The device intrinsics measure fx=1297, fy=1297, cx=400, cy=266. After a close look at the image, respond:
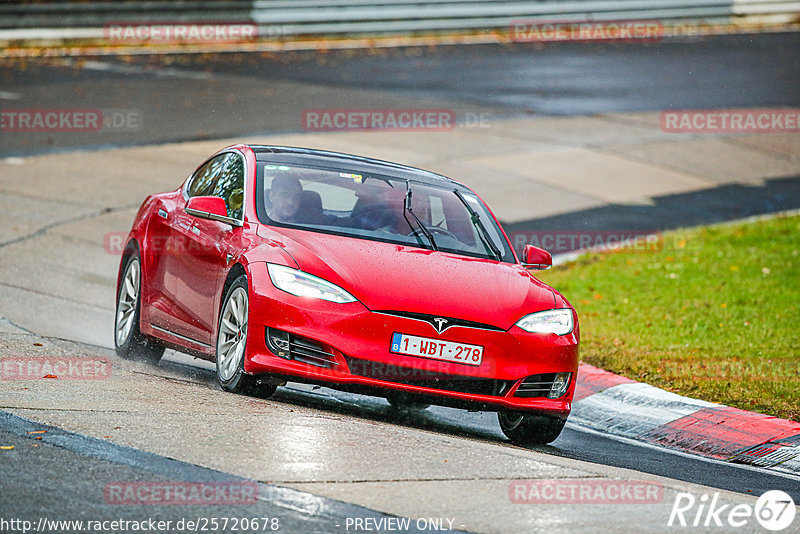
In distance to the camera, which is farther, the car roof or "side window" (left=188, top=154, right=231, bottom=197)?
"side window" (left=188, top=154, right=231, bottom=197)

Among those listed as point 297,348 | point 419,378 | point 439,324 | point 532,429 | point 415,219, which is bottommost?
point 532,429

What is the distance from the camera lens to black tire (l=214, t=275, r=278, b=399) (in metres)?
7.43

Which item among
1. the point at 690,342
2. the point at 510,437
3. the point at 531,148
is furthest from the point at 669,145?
the point at 510,437

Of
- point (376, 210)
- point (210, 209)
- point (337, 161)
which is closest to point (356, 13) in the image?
point (337, 161)

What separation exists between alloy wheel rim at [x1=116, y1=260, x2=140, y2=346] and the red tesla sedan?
19 centimetres

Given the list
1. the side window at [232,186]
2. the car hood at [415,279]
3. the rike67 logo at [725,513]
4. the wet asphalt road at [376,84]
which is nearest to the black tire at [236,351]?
the car hood at [415,279]

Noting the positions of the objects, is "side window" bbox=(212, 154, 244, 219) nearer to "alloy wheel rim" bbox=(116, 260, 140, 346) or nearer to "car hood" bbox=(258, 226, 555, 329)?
"car hood" bbox=(258, 226, 555, 329)

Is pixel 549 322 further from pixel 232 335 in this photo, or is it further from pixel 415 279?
pixel 232 335

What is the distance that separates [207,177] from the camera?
934cm

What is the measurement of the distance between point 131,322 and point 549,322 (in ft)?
10.8

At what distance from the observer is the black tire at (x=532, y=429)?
7.87 m

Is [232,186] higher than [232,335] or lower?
higher

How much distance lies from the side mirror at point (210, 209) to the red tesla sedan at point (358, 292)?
0.01 metres

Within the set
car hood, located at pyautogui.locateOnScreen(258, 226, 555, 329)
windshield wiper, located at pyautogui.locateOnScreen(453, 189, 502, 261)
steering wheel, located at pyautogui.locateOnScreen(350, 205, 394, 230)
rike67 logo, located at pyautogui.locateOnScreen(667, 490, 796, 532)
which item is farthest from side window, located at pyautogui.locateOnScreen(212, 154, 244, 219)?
rike67 logo, located at pyautogui.locateOnScreen(667, 490, 796, 532)
